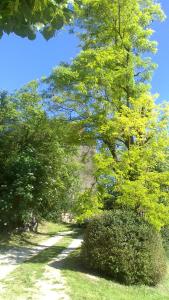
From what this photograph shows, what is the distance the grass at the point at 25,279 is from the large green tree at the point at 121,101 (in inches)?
143

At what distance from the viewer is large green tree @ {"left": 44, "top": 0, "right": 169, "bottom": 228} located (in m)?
16.1

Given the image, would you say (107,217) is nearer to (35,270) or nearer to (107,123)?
(35,270)

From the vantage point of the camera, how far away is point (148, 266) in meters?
14.1

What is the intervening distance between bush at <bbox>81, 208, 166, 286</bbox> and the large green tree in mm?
921

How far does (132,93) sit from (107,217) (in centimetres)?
775

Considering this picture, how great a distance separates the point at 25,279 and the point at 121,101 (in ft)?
34.4

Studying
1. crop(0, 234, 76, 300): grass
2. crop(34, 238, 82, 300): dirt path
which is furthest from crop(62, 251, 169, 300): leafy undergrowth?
crop(0, 234, 76, 300): grass

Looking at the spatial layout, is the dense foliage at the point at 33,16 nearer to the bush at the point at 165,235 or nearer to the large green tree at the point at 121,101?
the large green tree at the point at 121,101

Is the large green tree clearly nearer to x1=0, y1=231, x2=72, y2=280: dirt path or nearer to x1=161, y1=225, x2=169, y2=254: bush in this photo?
x1=161, y1=225, x2=169, y2=254: bush

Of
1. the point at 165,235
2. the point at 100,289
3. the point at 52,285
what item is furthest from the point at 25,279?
the point at 165,235

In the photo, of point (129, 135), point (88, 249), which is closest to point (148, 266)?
point (88, 249)

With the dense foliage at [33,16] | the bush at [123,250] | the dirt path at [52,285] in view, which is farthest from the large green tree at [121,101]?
the dense foliage at [33,16]

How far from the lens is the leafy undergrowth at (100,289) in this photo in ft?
37.7

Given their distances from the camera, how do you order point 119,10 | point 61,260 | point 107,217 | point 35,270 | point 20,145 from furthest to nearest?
point 20,145, point 119,10, point 61,260, point 107,217, point 35,270
